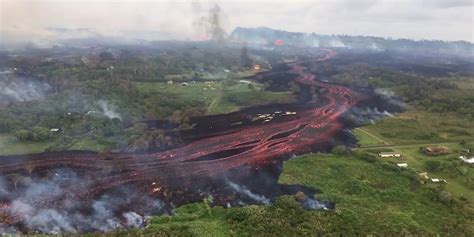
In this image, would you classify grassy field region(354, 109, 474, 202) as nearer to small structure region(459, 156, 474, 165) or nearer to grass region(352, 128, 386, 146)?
grass region(352, 128, 386, 146)

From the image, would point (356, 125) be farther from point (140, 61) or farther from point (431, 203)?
point (140, 61)

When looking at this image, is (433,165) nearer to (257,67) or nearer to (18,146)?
(18,146)

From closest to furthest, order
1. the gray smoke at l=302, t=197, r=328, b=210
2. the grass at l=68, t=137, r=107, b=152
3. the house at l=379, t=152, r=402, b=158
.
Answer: the gray smoke at l=302, t=197, r=328, b=210, the house at l=379, t=152, r=402, b=158, the grass at l=68, t=137, r=107, b=152

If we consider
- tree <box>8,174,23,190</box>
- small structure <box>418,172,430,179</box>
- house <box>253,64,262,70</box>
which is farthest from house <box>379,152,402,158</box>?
house <box>253,64,262,70</box>

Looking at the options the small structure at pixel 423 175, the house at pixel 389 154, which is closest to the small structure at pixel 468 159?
the house at pixel 389 154

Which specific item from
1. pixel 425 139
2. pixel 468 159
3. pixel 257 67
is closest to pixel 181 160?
pixel 468 159

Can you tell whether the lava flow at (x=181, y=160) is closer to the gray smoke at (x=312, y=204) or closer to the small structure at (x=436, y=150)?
the gray smoke at (x=312, y=204)
